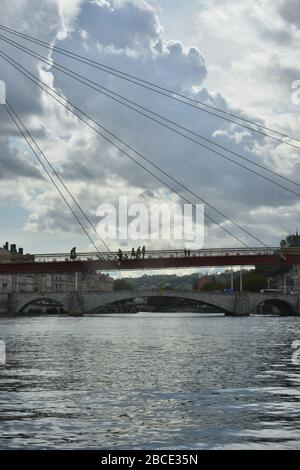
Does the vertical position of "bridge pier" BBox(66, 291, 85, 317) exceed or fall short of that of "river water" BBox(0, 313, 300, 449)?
it exceeds it

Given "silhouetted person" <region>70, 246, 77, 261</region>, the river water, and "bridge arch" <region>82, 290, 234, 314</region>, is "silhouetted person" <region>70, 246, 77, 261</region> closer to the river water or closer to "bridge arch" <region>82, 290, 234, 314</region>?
"bridge arch" <region>82, 290, 234, 314</region>

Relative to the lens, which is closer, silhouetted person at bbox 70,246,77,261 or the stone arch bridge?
silhouetted person at bbox 70,246,77,261

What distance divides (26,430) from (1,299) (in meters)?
177

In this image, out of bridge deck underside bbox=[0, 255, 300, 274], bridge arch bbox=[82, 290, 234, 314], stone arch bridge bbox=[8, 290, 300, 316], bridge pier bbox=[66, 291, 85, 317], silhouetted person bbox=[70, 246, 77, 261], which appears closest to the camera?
bridge deck underside bbox=[0, 255, 300, 274]

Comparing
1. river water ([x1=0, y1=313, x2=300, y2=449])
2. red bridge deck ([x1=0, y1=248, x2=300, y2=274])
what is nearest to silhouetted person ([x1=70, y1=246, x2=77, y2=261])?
red bridge deck ([x1=0, y1=248, x2=300, y2=274])

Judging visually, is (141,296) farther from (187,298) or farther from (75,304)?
(75,304)
